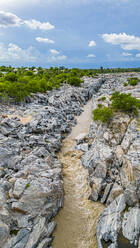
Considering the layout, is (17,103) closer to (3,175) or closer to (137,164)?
(3,175)

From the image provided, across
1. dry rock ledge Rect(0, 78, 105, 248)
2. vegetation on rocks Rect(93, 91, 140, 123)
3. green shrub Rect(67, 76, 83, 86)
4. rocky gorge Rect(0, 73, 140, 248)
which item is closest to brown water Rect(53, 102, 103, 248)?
rocky gorge Rect(0, 73, 140, 248)

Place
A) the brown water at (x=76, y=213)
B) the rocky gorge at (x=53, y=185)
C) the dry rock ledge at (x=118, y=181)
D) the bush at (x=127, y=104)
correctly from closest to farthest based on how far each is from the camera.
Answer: the dry rock ledge at (x=118, y=181)
the rocky gorge at (x=53, y=185)
the brown water at (x=76, y=213)
the bush at (x=127, y=104)

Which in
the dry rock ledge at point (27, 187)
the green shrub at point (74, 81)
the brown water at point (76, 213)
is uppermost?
the green shrub at point (74, 81)

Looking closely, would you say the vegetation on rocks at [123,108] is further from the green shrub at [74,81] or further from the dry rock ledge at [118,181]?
the green shrub at [74,81]

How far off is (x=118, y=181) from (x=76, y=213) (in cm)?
648

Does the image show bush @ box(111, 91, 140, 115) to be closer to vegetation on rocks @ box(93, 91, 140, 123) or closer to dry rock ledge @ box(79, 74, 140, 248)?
vegetation on rocks @ box(93, 91, 140, 123)

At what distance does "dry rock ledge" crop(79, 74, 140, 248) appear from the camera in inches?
507

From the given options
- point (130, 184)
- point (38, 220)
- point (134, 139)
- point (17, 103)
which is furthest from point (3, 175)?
point (17, 103)

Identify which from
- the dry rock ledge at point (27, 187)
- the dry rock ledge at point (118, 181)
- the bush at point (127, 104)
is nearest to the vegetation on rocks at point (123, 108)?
the bush at point (127, 104)

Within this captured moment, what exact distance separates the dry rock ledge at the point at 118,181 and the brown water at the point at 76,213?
43.3 inches

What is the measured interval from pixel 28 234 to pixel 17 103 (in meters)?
46.6

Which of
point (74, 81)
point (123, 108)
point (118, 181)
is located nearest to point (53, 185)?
point (118, 181)

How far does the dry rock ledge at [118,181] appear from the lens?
507 inches

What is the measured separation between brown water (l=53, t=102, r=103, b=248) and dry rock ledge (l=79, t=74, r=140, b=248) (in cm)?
110
